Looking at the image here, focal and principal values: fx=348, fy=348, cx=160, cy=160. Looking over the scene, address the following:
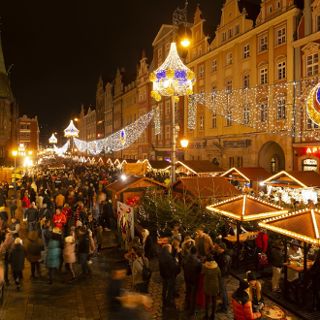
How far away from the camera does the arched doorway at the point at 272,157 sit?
2721 centimetres

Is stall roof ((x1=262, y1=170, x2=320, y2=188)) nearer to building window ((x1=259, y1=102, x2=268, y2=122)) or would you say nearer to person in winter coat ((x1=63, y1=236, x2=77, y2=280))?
building window ((x1=259, y1=102, x2=268, y2=122))

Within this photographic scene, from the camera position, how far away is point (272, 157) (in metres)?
27.9

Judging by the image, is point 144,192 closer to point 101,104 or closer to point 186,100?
point 186,100

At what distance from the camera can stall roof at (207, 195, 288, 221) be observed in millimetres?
10039

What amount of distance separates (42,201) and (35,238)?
22.2 feet

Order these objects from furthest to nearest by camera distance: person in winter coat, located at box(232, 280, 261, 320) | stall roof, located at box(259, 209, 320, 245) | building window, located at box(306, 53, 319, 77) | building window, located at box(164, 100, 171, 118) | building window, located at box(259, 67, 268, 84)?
1. building window, located at box(164, 100, 171, 118)
2. building window, located at box(259, 67, 268, 84)
3. building window, located at box(306, 53, 319, 77)
4. stall roof, located at box(259, 209, 320, 245)
5. person in winter coat, located at box(232, 280, 261, 320)

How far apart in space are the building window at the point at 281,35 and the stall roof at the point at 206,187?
→ 48.1 feet

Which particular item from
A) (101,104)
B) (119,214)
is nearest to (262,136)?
(119,214)

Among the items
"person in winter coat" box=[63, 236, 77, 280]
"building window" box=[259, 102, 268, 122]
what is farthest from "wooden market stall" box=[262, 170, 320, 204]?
"person in winter coat" box=[63, 236, 77, 280]

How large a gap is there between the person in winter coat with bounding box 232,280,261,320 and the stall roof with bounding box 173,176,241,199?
808 cm

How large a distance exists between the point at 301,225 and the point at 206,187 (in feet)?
23.6

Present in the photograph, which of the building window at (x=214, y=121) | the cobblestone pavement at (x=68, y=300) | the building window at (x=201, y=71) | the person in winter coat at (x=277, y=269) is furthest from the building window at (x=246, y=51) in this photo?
the cobblestone pavement at (x=68, y=300)

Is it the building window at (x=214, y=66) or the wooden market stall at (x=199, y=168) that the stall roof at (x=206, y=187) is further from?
the building window at (x=214, y=66)

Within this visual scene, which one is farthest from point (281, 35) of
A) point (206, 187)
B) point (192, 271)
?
point (192, 271)
